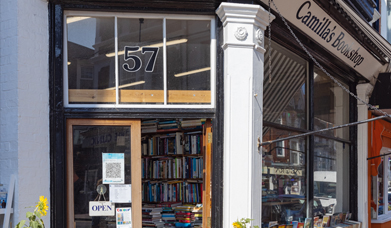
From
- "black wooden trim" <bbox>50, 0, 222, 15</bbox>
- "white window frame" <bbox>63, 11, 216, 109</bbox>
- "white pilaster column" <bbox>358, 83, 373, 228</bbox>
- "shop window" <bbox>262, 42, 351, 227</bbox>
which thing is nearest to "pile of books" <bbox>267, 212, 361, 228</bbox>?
"shop window" <bbox>262, 42, 351, 227</bbox>

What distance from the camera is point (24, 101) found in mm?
4086

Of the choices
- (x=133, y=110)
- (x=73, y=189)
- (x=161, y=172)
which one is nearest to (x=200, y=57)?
(x=133, y=110)

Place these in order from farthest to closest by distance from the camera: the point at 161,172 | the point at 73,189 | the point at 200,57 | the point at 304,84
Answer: the point at 161,172
the point at 304,84
the point at 200,57
the point at 73,189

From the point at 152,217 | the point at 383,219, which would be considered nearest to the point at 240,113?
the point at 152,217

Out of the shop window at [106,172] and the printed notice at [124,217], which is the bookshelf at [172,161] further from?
the printed notice at [124,217]

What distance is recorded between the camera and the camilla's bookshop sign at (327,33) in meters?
5.17

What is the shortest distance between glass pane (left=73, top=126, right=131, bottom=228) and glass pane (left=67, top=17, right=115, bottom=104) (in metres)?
0.37

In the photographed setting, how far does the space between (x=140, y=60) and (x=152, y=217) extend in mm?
3322

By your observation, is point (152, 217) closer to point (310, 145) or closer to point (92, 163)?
point (92, 163)

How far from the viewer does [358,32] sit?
654 centimetres

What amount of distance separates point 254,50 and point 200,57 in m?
0.64

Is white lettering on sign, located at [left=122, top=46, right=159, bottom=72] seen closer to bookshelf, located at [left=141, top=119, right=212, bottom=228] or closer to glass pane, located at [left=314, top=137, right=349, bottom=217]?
bookshelf, located at [left=141, top=119, right=212, bottom=228]

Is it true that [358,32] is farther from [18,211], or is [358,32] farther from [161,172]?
[18,211]

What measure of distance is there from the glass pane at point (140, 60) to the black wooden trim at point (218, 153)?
675 millimetres
